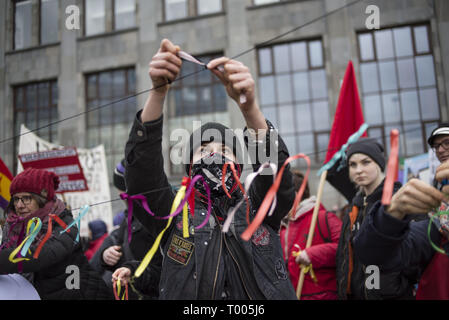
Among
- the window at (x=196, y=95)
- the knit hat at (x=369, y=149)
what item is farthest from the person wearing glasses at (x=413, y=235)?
the window at (x=196, y=95)

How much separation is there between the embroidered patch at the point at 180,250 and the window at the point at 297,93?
31.1ft

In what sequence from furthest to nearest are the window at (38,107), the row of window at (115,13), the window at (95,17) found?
the window at (95,17) → the window at (38,107) → the row of window at (115,13)

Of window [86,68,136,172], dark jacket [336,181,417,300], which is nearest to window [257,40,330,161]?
window [86,68,136,172]

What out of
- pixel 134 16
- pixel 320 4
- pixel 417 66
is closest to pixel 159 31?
pixel 134 16

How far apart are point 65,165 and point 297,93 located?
300 inches

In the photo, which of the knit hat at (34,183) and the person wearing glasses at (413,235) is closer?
the person wearing glasses at (413,235)

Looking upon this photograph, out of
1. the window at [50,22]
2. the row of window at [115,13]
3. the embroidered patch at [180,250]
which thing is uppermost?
the row of window at [115,13]

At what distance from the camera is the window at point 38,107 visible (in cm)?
1270

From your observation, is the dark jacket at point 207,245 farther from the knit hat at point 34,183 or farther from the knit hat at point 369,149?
the knit hat at point 369,149

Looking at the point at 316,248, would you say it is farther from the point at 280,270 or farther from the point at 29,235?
the point at 29,235

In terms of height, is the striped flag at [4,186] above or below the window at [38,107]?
below

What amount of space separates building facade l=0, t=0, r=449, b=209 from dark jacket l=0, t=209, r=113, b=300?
7473 mm

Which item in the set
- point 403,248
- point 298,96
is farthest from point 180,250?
point 298,96
